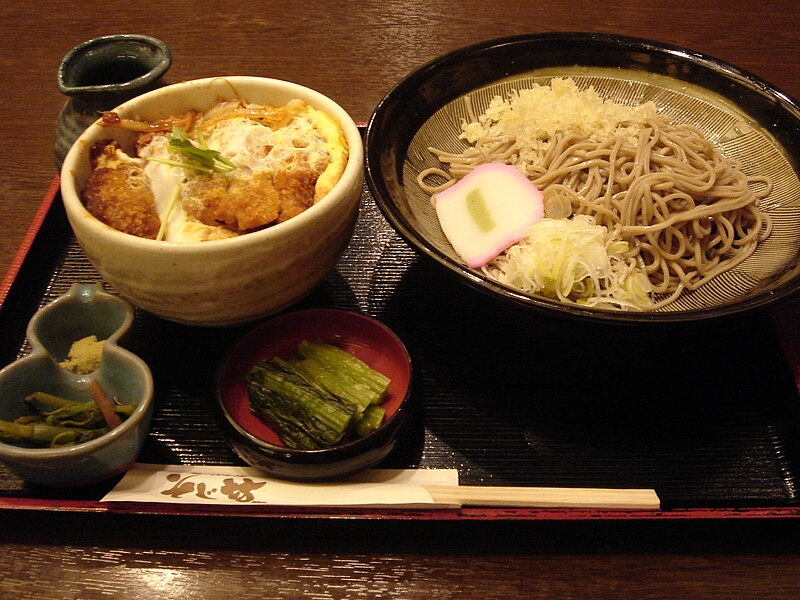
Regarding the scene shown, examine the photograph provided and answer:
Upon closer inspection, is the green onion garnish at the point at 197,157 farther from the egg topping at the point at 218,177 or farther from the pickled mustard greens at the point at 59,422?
the pickled mustard greens at the point at 59,422

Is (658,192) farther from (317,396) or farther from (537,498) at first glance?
(317,396)

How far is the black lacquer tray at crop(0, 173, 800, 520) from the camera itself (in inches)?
54.4

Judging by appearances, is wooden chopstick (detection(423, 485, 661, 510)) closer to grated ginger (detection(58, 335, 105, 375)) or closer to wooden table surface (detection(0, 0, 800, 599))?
wooden table surface (detection(0, 0, 800, 599))

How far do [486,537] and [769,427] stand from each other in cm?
80

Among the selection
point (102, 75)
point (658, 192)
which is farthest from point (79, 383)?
point (658, 192)

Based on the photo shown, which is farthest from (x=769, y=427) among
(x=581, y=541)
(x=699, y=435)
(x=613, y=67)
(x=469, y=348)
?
(x=613, y=67)

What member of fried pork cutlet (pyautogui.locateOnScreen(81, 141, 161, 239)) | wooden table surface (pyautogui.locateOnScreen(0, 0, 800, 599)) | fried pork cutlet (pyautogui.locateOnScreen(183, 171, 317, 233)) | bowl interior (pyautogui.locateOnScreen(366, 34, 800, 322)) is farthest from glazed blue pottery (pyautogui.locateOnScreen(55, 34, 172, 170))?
wooden table surface (pyautogui.locateOnScreen(0, 0, 800, 599))

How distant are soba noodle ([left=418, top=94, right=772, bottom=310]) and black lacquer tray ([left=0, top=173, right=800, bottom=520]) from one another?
22 centimetres

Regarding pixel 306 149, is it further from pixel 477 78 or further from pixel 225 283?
pixel 477 78

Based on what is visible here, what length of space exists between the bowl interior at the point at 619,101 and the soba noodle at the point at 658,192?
6 cm

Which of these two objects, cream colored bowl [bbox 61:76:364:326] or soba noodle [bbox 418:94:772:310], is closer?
cream colored bowl [bbox 61:76:364:326]

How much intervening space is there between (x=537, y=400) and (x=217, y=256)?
0.88m

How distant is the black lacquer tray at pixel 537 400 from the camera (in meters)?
1.38

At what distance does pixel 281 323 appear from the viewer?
1574 millimetres
